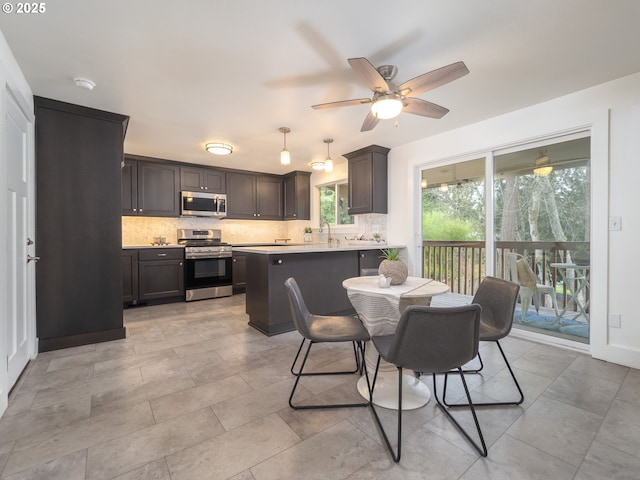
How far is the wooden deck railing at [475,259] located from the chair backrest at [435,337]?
2.18 m

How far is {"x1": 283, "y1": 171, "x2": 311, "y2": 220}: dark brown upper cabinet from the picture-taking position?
6.02 m

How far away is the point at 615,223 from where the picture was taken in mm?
2490

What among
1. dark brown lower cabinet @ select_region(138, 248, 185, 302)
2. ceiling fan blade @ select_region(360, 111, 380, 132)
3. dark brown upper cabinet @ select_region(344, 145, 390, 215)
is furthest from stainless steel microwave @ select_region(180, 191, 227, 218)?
ceiling fan blade @ select_region(360, 111, 380, 132)

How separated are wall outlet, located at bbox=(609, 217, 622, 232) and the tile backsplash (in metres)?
2.54

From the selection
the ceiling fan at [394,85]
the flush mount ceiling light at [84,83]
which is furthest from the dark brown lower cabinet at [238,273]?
the ceiling fan at [394,85]

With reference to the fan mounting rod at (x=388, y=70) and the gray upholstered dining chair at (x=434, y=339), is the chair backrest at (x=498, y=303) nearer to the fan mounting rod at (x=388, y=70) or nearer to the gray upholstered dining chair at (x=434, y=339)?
the gray upholstered dining chair at (x=434, y=339)

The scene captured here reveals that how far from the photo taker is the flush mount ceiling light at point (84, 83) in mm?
2418

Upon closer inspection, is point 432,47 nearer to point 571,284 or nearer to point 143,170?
point 571,284

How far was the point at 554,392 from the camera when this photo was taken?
6.68 feet

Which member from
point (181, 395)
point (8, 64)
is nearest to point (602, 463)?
point (181, 395)

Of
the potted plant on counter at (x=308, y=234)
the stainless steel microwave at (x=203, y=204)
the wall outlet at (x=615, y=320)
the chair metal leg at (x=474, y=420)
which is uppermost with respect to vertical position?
the stainless steel microwave at (x=203, y=204)

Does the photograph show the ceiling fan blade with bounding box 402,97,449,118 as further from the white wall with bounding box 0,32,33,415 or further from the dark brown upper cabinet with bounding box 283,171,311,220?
the dark brown upper cabinet with bounding box 283,171,311,220

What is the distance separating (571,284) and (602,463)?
1962 mm

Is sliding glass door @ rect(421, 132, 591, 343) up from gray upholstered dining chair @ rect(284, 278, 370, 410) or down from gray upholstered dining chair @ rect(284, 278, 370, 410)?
up
